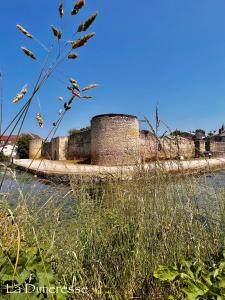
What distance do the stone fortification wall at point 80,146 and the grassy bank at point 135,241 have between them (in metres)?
20.8

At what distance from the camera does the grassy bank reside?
1.77 meters

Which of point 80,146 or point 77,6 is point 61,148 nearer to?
point 80,146

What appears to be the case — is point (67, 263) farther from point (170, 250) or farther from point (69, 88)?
point (69, 88)

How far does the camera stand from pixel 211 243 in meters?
2.04

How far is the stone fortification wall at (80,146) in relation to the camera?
77.0 ft

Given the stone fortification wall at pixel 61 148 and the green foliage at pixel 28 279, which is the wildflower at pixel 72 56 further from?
the stone fortification wall at pixel 61 148

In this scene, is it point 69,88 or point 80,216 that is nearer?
point 69,88

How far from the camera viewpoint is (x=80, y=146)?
25156 millimetres

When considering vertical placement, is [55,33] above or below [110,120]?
below

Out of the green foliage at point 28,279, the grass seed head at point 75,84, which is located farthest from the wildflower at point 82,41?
the green foliage at point 28,279

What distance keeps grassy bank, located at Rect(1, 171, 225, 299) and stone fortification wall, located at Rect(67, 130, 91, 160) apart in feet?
68.2

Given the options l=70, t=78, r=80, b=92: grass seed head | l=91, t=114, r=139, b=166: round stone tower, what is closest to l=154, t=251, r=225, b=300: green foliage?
l=70, t=78, r=80, b=92: grass seed head

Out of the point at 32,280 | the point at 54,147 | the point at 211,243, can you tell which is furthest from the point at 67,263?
the point at 54,147

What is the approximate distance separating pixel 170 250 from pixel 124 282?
339mm
